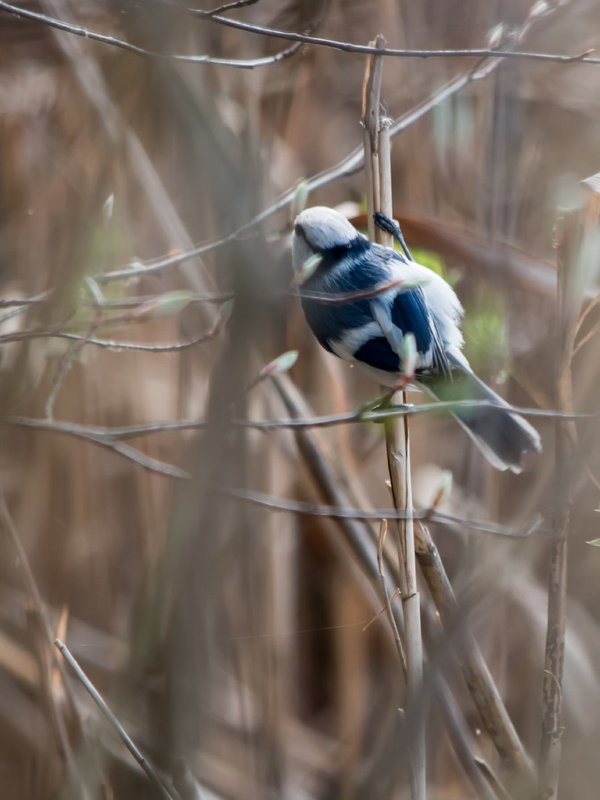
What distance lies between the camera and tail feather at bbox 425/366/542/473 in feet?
3.19

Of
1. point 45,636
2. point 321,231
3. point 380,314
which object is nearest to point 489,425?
point 380,314

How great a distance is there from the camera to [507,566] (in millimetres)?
528

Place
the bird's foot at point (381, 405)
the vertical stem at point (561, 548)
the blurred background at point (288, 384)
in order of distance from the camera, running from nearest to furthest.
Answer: the bird's foot at point (381, 405)
the vertical stem at point (561, 548)
the blurred background at point (288, 384)

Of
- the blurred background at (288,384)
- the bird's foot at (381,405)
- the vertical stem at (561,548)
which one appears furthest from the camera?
the blurred background at (288,384)

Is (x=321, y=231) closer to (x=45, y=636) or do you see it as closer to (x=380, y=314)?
(x=380, y=314)

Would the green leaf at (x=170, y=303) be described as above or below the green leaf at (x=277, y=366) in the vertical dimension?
above

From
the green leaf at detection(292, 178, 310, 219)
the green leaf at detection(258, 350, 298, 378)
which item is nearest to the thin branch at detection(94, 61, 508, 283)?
the green leaf at detection(292, 178, 310, 219)

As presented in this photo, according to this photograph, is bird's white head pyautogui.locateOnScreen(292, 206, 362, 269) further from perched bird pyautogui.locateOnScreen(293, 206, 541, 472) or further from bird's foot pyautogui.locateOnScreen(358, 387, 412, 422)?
bird's foot pyautogui.locateOnScreen(358, 387, 412, 422)

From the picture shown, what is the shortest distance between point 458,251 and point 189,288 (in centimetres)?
49

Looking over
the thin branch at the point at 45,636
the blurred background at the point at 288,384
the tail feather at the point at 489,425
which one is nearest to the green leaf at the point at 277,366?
the blurred background at the point at 288,384

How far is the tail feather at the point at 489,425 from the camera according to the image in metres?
0.97

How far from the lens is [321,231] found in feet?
2.90

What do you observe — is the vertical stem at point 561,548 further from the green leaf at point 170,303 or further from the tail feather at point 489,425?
the green leaf at point 170,303

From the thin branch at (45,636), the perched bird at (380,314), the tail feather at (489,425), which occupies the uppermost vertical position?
the perched bird at (380,314)
